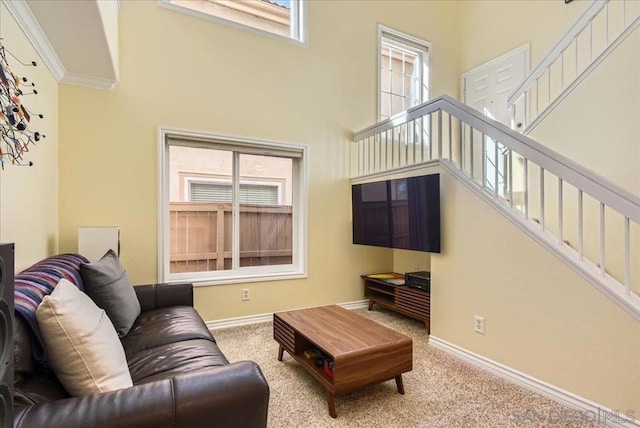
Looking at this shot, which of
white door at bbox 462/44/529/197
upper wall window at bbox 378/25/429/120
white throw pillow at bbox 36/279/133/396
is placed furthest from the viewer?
upper wall window at bbox 378/25/429/120

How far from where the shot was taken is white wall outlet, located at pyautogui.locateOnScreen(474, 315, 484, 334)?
236cm

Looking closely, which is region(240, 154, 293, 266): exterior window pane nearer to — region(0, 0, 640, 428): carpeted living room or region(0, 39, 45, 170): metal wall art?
region(0, 0, 640, 428): carpeted living room

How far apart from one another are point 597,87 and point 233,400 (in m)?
3.25

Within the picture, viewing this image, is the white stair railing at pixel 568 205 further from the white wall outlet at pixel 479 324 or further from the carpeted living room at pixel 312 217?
the white wall outlet at pixel 479 324

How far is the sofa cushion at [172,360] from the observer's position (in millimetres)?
1458

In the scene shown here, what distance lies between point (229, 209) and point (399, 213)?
1.82 meters

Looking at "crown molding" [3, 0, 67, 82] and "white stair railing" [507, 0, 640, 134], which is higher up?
"white stair railing" [507, 0, 640, 134]

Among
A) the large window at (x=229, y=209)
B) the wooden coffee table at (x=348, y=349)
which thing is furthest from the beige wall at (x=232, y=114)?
the wooden coffee table at (x=348, y=349)

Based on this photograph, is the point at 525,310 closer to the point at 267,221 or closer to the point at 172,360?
the point at 172,360

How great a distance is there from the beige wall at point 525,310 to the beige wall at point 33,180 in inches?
115

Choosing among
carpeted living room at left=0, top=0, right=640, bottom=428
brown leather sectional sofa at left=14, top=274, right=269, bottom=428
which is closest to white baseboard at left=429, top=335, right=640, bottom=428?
carpeted living room at left=0, top=0, right=640, bottom=428

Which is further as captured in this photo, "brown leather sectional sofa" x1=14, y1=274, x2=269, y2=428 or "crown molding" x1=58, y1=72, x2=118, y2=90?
"crown molding" x1=58, y1=72, x2=118, y2=90

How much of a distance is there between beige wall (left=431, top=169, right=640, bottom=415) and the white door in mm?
1722

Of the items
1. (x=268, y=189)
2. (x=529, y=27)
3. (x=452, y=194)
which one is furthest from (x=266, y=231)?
(x=529, y=27)
